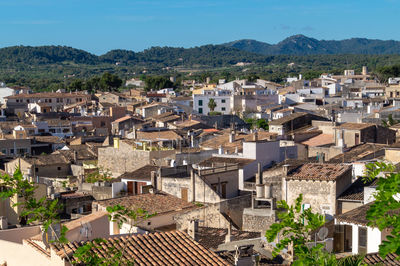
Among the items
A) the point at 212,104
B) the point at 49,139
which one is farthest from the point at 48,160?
the point at 212,104

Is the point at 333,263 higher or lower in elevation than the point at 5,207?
higher

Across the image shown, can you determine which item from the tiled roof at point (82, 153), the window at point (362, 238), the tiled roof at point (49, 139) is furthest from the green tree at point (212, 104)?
the window at point (362, 238)

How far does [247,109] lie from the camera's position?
70.2 meters

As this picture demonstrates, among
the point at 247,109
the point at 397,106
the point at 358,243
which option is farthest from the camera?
the point at 247,109

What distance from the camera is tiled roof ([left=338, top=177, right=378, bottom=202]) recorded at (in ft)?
55.0

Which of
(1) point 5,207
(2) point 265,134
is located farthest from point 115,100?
(1) point 5,207

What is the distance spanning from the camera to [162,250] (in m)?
10.2

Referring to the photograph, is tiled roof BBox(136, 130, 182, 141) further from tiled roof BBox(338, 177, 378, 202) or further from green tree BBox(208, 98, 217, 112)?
green tree BBox(208, 98, 217, 112)

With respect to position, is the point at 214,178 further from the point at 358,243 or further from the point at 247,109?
the point at 247,109

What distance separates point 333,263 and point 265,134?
29.1 m

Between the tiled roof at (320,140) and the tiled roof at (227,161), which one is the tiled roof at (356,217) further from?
the tiled roof at (320,140)

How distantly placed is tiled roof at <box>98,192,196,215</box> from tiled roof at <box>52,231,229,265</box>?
6.59m

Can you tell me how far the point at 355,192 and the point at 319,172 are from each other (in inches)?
41.4

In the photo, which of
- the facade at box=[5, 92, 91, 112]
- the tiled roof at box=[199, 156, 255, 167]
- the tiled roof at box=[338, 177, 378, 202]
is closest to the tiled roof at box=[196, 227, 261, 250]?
the tiled roof at box=[338, 177, 378, 202]
